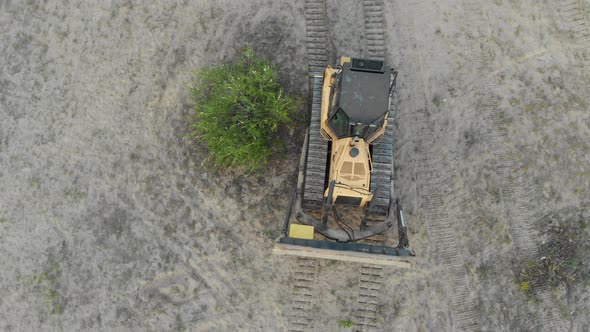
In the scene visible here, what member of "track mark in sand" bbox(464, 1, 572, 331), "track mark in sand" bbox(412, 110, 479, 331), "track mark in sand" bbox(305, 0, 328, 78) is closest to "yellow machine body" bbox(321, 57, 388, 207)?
"track mark in sand" bbox(305, 0, 328, 78)

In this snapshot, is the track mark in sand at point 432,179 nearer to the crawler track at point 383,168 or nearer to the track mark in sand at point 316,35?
the crawler track at point 383,168

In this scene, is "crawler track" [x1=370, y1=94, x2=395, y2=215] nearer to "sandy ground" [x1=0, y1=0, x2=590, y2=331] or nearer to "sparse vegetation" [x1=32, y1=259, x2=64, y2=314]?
"sandy ground" [x1=0, y1=0, x2=590, y2=331]

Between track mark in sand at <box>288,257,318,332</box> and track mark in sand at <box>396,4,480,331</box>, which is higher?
track mark in sand at <box>396,4,480,331</box>

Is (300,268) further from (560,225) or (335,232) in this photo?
(560,225)

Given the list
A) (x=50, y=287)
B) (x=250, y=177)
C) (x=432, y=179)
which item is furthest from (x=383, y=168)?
(x=50, y=287)

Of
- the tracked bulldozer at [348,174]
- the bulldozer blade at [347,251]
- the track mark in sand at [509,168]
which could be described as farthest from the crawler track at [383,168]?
the track mark in sand at [509,168]

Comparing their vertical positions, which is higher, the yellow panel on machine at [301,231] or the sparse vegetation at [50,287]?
the yellow panel on machine at [301,231]
